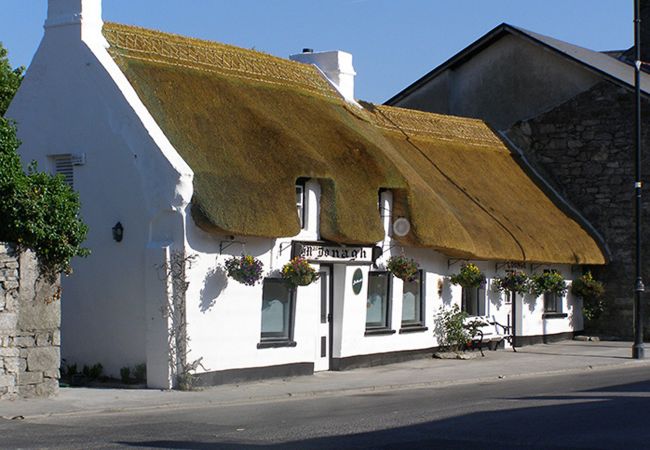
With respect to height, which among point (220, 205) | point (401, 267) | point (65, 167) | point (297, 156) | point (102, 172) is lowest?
point (401, 267)

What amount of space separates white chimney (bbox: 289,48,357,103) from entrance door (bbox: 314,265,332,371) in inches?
232

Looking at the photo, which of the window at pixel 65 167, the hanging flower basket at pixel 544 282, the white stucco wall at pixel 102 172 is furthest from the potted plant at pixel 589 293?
the window at pixel 65 167

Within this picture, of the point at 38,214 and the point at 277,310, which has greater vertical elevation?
the point at 38,214

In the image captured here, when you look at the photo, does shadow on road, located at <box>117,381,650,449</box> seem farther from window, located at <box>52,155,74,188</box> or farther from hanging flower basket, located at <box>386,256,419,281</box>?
window, located at <box>52,155,74,188</box>

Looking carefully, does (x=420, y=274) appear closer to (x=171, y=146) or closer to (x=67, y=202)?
(x=171, y=146)

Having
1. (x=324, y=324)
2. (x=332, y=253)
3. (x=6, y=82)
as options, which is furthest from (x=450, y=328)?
(x=6, y=82)

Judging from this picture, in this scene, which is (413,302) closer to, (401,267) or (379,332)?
(379,332)

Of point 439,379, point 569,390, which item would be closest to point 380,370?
point 439,379

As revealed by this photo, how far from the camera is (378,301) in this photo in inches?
982

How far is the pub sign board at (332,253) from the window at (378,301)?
741 mm

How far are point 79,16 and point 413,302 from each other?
33.4 ft

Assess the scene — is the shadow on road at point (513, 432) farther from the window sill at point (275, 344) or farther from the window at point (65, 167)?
the window at point (65, 167)

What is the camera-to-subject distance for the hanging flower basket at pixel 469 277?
87.0 ft

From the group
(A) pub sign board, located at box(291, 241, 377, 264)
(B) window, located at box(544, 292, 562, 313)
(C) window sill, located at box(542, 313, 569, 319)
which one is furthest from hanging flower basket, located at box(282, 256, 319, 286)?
(B) window, located at box(544, 292, 562, 313)
